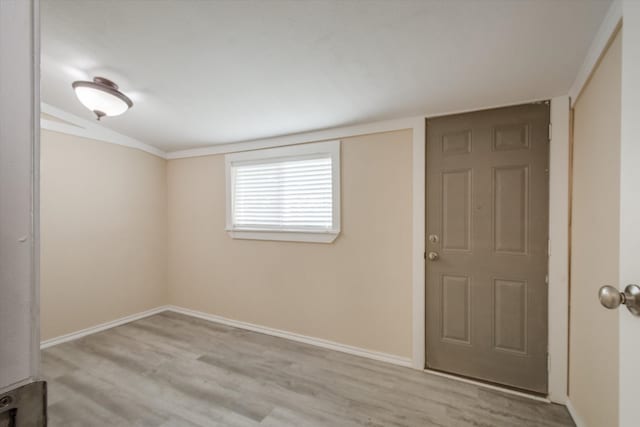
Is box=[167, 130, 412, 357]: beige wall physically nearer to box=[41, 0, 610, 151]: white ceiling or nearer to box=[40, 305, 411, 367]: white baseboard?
box=[40, 305, 411, 367]: white baseboard

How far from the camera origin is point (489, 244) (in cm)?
218

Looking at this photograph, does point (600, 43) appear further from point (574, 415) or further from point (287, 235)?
point (287, 235)

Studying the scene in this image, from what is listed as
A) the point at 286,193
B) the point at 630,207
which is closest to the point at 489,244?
the point at 630,207

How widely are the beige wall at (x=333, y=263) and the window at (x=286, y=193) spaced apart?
4.3 inches

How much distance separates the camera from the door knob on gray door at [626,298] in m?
0.66

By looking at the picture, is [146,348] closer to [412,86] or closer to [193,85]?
[193,85]

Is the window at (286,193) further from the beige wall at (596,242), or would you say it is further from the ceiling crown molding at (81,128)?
the beige wall at (596,242)

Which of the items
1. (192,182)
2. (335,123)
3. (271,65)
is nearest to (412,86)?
(335,123)

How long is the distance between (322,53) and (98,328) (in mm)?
3634

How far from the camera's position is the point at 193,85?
223 cm

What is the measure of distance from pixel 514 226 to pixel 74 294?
4188mm

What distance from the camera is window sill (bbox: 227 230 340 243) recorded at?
2801 millimetres

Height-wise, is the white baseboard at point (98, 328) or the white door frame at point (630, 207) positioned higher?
the white door frame at point (630, 207)

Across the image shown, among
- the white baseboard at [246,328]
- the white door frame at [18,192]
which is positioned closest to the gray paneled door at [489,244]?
the white baseboard at [246,328]
